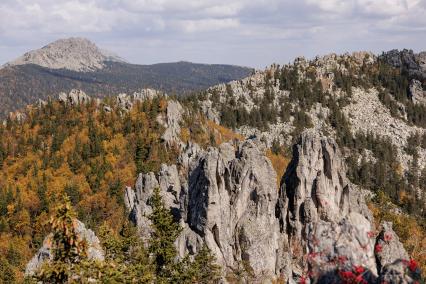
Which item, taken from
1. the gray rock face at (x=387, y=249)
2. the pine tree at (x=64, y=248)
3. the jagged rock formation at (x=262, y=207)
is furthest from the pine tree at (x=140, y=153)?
the pine tree at (x=64, y=248)

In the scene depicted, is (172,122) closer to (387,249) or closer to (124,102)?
(124,102)

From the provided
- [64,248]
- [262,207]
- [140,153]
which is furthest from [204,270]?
[140,153]

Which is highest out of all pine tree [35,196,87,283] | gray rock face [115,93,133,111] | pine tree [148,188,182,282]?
pine tree [35,196,87,283]

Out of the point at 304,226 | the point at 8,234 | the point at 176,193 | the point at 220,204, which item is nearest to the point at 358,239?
the point at 304,226

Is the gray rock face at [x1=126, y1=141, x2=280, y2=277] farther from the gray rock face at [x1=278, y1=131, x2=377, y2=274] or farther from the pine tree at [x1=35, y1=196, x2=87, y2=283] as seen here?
the pine tree at [x1=35, y1=196, x2=87, y2=283]

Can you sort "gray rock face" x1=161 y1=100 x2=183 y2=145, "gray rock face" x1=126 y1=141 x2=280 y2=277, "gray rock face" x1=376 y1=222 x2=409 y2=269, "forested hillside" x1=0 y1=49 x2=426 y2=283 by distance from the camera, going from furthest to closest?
"gray rock face" x1=161 y1=100 x2=183 y2=145 < "gray rock face" x1=126 y1=141 x2=280 y2=277 < "gray rock face" x1=376 y1=222 x2=409 y2=269 < "forested hillside" x1=0 y1=49 x2=426 y2=283

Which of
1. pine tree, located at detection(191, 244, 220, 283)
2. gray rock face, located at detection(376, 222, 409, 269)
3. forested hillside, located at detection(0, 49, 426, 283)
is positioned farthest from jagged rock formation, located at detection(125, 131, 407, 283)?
pine tree, located at detection(191, 244, 220, 283)

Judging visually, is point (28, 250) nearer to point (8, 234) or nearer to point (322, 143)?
point (8, 234)

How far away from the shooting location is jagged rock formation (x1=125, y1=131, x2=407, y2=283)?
7606cm

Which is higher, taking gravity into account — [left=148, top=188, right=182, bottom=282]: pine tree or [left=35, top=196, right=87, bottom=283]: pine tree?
[left=35, top=196, right=87, bottom=283]: pine tree

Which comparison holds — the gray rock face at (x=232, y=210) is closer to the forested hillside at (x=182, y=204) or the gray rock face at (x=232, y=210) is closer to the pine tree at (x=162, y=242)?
the forested hillside at (x=182, y=204)

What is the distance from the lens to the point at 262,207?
79.9m

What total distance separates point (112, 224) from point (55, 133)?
66916 mm

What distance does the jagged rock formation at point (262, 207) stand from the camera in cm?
7606
